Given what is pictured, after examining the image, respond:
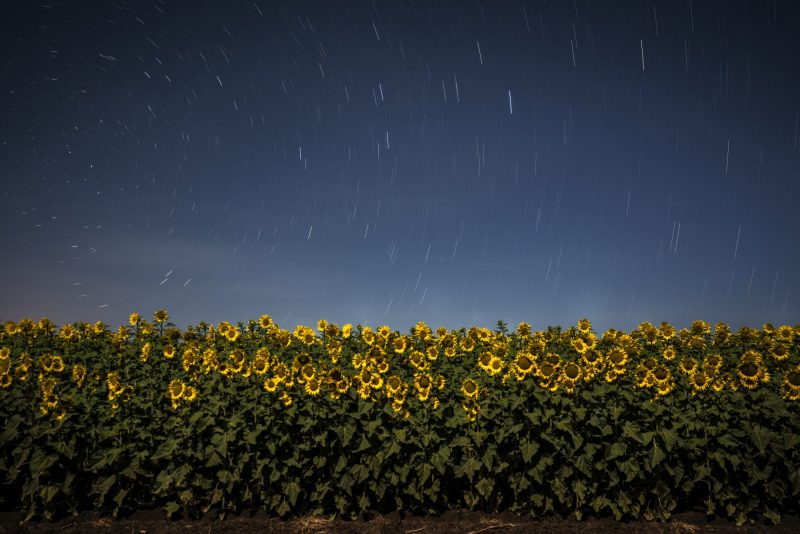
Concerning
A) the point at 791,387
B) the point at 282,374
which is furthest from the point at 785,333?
the point at 282,374

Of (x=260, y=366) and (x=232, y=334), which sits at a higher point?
(x=232, y=334)

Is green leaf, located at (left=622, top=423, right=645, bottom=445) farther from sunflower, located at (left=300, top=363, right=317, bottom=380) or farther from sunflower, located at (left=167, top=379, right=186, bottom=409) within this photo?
sunflower, located at (left=167, top=379, right=186, bottom=409)

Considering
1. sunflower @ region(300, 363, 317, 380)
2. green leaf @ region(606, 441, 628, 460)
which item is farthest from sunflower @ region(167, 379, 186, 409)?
green leaf @ region(606, 441, 628, 460)

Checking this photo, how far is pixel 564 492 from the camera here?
6500 millimetres

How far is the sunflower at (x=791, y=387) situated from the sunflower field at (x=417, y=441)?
0.01m

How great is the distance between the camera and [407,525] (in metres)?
6.60

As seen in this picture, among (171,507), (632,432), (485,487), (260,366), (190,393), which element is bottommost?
(171,507)

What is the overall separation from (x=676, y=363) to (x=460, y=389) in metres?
4.16

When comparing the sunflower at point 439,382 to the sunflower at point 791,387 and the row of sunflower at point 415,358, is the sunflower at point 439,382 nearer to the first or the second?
the row of sunflower at point 415,358

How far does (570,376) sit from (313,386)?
3.19 metres

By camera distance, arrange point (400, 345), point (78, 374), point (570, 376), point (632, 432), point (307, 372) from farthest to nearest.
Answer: point (400, 345) → point (78, 374) → point (307, 372) → point (570, 376) → point (632, 432)

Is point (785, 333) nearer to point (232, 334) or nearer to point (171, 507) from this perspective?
point (232, 334)

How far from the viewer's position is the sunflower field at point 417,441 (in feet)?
21.1

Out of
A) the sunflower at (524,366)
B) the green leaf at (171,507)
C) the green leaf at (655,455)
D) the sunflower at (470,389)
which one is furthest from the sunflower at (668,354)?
the green leaf at (171,507)
